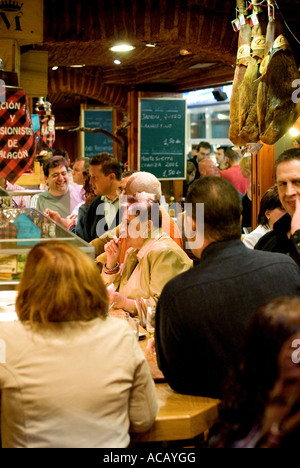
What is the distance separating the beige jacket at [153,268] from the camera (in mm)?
3479

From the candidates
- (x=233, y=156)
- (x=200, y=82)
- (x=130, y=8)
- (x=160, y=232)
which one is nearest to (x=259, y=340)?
(x=160, y=232)

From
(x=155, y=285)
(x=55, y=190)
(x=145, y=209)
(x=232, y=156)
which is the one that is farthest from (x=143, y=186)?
(x=232, y=156)

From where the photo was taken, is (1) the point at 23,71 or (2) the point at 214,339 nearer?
(2) the point at 214,339

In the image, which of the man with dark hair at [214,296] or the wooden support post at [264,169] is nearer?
the man with dark hair at [214,296]

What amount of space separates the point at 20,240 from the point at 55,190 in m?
4.12

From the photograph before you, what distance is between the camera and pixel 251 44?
3809 millimetres

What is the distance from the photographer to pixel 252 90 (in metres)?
3.73

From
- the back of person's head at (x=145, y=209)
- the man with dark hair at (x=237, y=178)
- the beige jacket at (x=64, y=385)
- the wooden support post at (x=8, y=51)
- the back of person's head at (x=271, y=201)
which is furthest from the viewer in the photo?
the man with dark hair at (x=237, y=178)

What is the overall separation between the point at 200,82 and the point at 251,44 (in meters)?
6.14

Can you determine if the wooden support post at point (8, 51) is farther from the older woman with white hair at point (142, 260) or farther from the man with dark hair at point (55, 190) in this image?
the man with dark hair at point (55, 190)

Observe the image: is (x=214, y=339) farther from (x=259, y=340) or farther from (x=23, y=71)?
(x=23, y=71)

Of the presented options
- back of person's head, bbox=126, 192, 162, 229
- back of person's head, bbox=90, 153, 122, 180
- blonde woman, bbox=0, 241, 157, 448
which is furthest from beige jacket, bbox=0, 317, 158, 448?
back of person's head, bbox=90, 153, 122, 180

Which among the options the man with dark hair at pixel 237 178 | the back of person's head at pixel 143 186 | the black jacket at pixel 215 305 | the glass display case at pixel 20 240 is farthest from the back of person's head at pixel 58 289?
the man with dark hair at pixel 237 178

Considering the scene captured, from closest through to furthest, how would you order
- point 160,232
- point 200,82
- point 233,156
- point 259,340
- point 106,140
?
point 259,340, point 160,232, point 233,156, point 200,82, point 106,140
